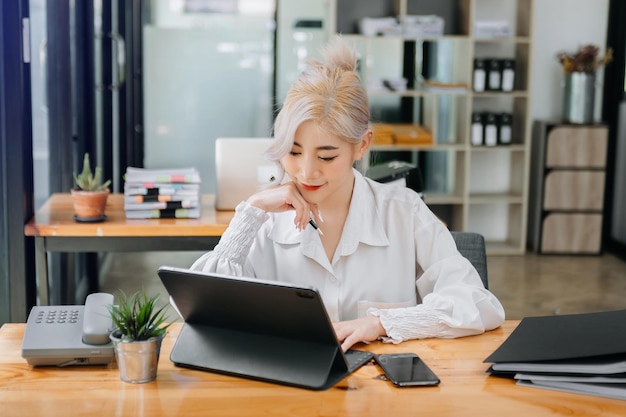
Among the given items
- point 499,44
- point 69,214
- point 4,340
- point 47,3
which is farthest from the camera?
point 499,44

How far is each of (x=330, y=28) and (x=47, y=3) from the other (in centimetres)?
256

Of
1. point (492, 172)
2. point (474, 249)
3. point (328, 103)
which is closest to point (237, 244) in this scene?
point (328, 103)

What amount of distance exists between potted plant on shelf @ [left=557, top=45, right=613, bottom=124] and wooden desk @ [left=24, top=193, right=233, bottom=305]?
3947 millimetres

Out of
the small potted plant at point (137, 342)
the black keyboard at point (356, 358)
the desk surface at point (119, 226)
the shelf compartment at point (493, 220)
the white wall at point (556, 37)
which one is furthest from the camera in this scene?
the shelf compartment at point (493, 220)

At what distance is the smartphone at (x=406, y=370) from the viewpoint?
1.67 m

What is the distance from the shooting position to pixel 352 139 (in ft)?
7.01

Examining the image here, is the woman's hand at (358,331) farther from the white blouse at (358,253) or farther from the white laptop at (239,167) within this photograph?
the white laptop at (239,167)

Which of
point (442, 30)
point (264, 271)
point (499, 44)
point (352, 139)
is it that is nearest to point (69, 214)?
point (264, 271)

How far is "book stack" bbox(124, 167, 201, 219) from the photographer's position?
3.57 meters

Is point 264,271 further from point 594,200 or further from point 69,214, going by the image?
point 594,200

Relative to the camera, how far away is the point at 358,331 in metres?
1.90

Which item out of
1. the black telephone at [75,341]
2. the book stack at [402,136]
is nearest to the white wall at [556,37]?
the book stack at [402,136]

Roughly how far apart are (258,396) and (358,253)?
722 millimetres

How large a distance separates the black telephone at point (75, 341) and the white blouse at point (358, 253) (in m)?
0.43
